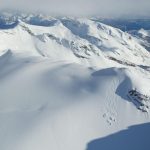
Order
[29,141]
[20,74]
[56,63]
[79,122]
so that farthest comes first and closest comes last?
[56,63], [20,74], [79,122], [29,141]

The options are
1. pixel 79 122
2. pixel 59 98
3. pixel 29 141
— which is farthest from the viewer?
pixel 59 98

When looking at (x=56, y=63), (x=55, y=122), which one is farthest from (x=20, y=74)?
(x=55, y=122)

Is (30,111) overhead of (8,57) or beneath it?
overhead

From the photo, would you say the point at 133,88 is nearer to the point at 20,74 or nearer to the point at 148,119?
the point at 148,119

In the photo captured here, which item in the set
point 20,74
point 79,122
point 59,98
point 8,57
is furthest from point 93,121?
point 8,57

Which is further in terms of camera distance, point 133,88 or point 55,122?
point 133,88

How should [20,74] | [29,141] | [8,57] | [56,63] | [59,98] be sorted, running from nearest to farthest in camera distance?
[29,141]
[59,98]
[20,74]
[56,63]
[8,57]

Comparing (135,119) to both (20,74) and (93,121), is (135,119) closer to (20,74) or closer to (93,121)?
(93,121)

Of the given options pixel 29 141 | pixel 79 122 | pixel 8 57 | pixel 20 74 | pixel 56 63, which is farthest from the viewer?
pixel 8 57

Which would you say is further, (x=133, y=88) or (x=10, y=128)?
(x=133, y=88)
